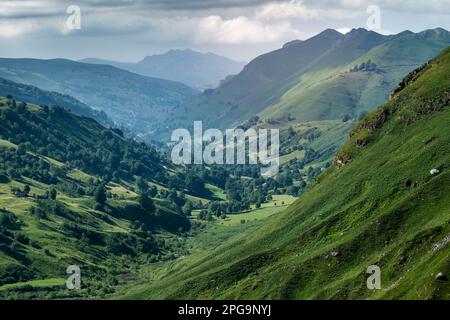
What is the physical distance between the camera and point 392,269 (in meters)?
142

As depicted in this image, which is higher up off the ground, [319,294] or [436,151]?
[436,151]

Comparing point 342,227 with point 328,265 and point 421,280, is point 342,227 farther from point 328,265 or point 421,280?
point 421,280

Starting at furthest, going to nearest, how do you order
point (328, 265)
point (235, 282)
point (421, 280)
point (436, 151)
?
1. point (436, 151)
2. point (235, 282)
3. point (328, 265)
4. point (421, 280)

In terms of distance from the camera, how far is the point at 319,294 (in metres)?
149

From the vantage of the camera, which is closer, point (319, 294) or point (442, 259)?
point (442, 259)
